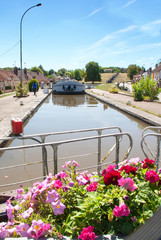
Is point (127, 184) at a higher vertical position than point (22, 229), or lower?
higher

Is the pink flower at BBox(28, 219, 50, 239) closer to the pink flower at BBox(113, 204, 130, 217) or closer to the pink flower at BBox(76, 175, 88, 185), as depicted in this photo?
the pink flower at BBox(113, 204, 130, 217)

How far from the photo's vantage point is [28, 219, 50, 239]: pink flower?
1841 mm

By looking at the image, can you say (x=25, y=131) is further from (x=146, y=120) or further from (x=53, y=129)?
(x=146, y=120)

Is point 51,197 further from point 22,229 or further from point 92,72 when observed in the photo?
point 92,72

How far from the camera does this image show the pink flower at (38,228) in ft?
6.04

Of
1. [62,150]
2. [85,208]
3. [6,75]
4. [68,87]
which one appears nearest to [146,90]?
[62,150]

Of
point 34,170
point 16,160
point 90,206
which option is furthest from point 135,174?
point 16,160

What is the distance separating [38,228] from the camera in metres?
1.86

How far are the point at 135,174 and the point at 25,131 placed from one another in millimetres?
7897

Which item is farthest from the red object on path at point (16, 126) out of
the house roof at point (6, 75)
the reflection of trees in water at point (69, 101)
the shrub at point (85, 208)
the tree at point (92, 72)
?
the tree at point (92, 72)

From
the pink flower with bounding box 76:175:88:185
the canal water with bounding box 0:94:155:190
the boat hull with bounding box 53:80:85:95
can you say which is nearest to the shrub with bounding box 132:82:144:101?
the canal water with bounding box 0:94:155:190

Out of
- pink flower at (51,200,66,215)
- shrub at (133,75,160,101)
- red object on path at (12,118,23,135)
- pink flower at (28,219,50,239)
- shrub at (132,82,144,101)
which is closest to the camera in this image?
pink flower at (28,219,50,239)

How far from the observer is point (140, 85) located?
70.4 feet

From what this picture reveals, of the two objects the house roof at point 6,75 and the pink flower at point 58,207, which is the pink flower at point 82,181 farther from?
the house roof at point 6,75
